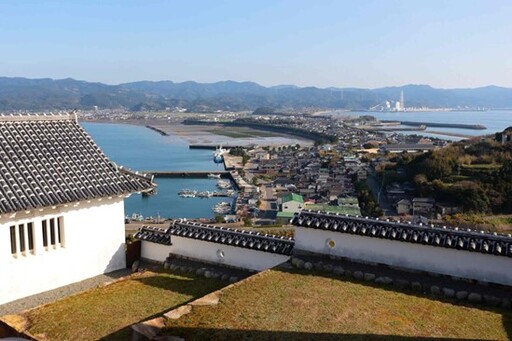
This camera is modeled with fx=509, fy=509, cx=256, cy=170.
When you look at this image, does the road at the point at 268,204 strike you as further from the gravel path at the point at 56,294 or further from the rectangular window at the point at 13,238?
the rectangular window at the point at 13,238

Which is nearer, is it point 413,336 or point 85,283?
point 413,336

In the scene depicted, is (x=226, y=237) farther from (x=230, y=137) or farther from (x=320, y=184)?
(x=230, y=137)

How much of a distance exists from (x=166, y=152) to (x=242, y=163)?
1505 centimetres

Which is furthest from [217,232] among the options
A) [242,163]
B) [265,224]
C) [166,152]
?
[166,152]

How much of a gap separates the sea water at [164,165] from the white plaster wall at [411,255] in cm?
2991

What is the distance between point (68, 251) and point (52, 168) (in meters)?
1.22

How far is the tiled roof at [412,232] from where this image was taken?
5355 millimetres

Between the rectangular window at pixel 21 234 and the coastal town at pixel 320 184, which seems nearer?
the rectangular window at pixel 21 234

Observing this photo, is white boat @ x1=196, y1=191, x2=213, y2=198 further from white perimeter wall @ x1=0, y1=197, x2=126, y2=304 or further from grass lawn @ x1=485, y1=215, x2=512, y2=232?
white perimeter wall @ x1=0, y1=197, x2=126, y2=304

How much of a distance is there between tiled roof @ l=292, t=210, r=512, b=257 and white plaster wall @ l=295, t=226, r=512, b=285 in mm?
87

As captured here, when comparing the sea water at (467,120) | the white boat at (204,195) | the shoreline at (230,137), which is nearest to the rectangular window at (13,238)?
the white boat at (204,195)

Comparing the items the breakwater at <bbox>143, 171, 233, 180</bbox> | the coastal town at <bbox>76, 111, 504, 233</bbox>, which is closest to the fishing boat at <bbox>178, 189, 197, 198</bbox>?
the coastal town at <bbox>76, 111, 504, 233</bbox>

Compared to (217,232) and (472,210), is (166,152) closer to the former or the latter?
(472,210)

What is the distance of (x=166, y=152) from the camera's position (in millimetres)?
68875
